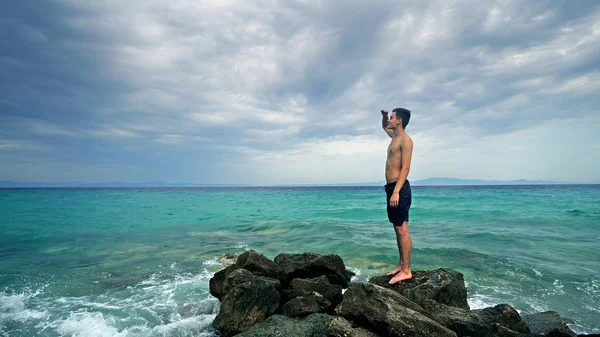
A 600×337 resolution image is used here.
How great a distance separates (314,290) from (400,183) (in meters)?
2.86

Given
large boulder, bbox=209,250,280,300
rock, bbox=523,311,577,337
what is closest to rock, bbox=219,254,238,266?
large boulder, bbox=209,250,280,300

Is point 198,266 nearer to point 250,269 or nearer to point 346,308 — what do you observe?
point 250,269

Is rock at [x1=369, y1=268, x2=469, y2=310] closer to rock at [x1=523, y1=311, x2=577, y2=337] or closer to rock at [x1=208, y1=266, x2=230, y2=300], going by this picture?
rock at [x1=523, y1=311, x2=577, y2=337]

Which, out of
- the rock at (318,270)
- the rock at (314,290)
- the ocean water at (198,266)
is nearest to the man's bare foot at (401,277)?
the rock at (314,290)

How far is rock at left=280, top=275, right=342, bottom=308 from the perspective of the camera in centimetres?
648

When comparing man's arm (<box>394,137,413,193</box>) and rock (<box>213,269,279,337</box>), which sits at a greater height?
man's arm (<box>394,137,413,193</box>)

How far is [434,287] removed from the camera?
5.97 meters

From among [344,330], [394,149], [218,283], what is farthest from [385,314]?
[218,283]

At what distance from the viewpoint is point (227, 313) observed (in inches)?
226

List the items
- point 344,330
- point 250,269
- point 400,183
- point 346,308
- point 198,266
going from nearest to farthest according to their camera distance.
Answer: point 344,330 < point 346,308 < point 400,183 < point 250,269 < point 198,266

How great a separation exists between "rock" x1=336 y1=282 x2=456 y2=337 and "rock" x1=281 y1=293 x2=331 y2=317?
0.85 meters

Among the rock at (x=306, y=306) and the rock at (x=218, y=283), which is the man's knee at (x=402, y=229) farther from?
the rock at (x=218, y=283)

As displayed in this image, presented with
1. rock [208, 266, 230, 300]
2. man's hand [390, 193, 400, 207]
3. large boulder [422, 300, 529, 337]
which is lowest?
rock [208, 266, 230, 300]

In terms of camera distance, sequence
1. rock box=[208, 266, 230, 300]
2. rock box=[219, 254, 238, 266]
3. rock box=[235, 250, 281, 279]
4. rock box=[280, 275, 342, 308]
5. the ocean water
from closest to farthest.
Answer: rock box=[280, 275, 342, 308], the ocean water, rock box=[235, 250, 281, 279], rock box=[208, 266, 230, 300], rock box=[219, 254, 238, 266]
